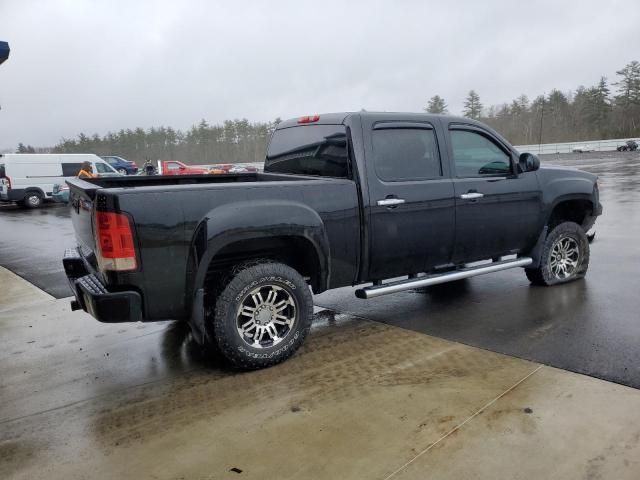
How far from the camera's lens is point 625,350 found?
3.88 metres

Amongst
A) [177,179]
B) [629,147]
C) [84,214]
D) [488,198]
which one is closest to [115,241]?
[84,214]

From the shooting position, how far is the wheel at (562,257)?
5660 millimetres

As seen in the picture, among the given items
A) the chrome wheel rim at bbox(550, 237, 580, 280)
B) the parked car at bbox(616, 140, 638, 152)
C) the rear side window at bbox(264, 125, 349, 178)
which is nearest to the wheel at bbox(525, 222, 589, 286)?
the chrome wheel rim at bbox(550, 237, 580, 280)

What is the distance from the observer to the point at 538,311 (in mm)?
4941

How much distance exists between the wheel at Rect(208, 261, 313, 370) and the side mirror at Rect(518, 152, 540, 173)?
2.82 metres

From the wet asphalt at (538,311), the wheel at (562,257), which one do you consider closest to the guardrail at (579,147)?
the wet asphalt at (538,311)

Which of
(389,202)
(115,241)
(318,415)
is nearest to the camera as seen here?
(318,415)

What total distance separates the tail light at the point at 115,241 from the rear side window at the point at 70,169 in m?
20.2

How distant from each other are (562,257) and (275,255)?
356 cm

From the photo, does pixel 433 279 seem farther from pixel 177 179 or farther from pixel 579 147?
pixel 579 147

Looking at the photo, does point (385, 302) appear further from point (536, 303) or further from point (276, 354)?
point (276, 354)

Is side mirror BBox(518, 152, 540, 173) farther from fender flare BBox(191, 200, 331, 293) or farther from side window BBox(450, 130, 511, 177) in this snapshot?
fender flare BBox(191, 200, 331, 293)

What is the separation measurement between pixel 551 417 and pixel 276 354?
6.25 feet

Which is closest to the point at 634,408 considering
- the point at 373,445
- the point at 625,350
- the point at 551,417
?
the point at 551,417
